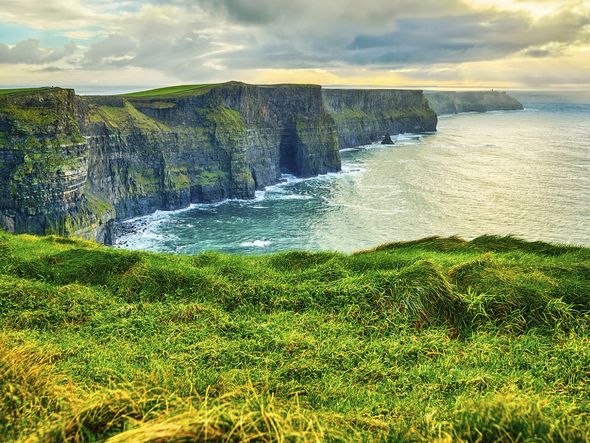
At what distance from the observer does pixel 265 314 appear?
351 inches

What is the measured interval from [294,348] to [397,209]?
58584mm

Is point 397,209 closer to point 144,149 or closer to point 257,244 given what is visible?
point 257,244

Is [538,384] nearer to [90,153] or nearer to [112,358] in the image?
[112,358]

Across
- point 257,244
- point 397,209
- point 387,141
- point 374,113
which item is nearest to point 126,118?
point 257,244

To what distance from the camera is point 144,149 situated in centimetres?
6738

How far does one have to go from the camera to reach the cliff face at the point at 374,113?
14262cm

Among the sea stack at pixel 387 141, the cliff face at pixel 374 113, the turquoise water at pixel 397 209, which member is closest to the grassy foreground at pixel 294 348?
the turquoise water at pixel 397 209

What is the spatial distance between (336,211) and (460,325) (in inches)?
2248

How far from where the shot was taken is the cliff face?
143m

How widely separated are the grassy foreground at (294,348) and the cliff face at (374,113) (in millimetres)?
132745

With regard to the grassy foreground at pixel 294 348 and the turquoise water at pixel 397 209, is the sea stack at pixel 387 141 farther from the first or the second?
the grassy foreground at pixel 294 348

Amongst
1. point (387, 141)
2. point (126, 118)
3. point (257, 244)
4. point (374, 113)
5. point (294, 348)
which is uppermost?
point (374, 113)

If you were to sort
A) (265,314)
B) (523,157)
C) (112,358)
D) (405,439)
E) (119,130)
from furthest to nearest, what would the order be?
1. (523,157)
2. (119,130)
3. (265,314)
4. (112,358)
5. (405,439)

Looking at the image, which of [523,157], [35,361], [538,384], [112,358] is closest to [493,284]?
[538,384]
